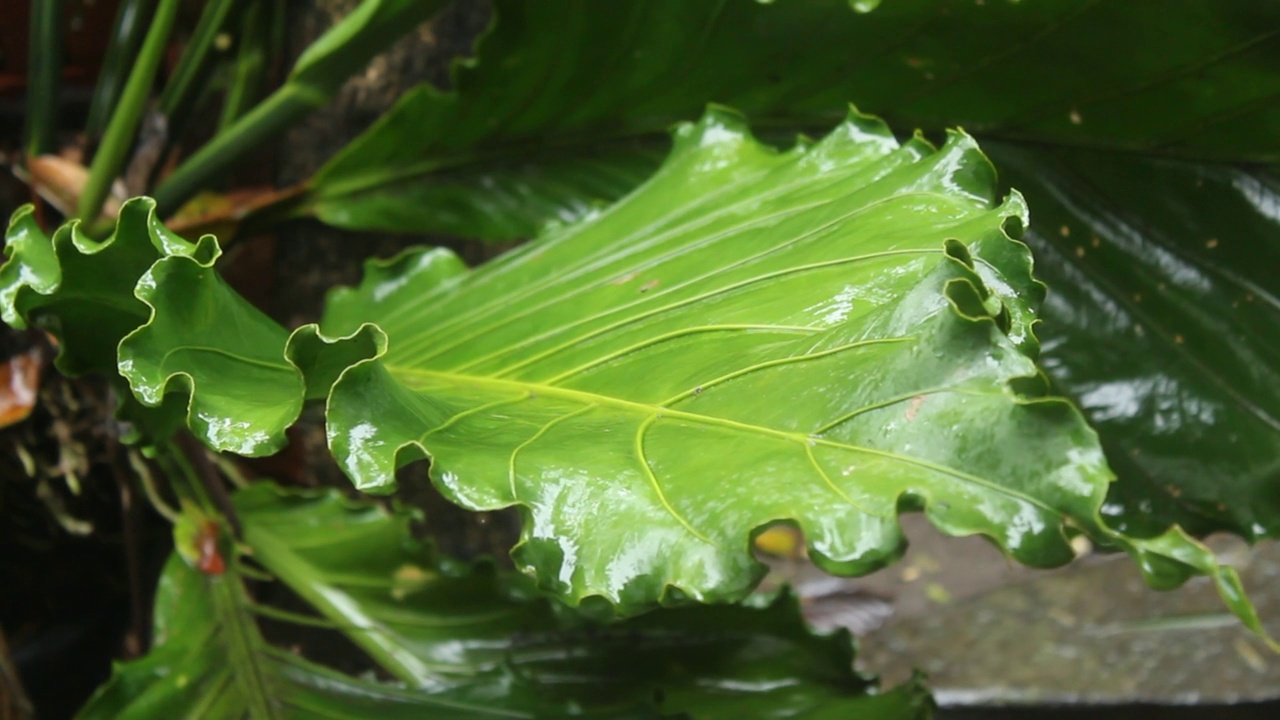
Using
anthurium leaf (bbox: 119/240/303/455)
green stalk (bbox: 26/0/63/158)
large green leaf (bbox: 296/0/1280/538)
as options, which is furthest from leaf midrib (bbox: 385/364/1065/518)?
green stalk (bbox: 26/0/63/158)

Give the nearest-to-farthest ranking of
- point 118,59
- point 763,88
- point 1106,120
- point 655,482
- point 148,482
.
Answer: point 655,482 < point 1106,120 < point 763,88 < point 148,482 < point 118,59

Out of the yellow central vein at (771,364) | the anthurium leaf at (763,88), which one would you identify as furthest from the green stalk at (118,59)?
the yellow central vein at (771,364)

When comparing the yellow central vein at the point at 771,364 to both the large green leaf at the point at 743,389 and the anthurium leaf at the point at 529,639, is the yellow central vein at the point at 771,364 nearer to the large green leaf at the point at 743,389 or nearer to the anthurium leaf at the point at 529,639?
the large green leaf at the point at 743,389

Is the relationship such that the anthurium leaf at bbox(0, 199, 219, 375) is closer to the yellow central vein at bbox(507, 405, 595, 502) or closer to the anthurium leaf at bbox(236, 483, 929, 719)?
the yellow central vein at bbox(507, 405, 595, 502)


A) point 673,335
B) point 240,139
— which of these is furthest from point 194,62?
point 673,335

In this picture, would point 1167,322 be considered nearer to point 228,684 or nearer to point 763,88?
point 763,88
